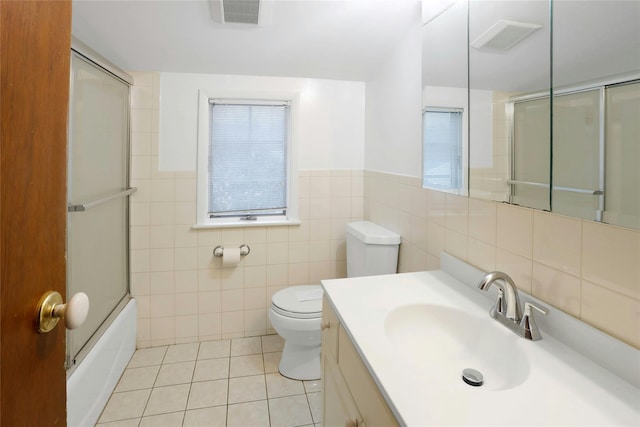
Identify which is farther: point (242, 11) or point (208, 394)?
point (208, 394)

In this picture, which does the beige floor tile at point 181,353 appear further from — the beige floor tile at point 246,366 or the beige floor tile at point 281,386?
the beige floor tile at point 281,386

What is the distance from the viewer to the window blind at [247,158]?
2512 millimetres

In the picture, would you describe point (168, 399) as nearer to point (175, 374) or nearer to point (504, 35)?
point (175, 374)

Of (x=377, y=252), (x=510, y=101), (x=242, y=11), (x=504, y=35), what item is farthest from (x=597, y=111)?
(x=242, y=11)

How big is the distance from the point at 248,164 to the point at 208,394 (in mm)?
1467

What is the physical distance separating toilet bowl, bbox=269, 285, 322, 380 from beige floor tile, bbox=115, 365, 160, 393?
0.74 m

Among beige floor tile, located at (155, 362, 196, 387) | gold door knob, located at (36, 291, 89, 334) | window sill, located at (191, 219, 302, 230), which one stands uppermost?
window sill, located at (191, 219, 302, 230)

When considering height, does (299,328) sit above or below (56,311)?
below

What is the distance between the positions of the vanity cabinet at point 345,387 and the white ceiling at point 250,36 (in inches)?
56.5

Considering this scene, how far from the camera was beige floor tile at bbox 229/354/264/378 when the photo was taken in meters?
2.16

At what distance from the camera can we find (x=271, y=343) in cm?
249

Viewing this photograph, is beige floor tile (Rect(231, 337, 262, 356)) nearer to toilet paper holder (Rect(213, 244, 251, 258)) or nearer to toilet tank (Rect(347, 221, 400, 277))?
toilet paper holder (Rect(213, 244, 251, 258))

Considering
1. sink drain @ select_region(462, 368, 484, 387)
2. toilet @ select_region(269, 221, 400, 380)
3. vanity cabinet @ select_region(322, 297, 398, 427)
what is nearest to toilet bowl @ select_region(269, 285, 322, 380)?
toilet @ select_region(269, 221, 400, 380)

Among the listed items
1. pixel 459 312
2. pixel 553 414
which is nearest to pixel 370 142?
pixel 459 312
